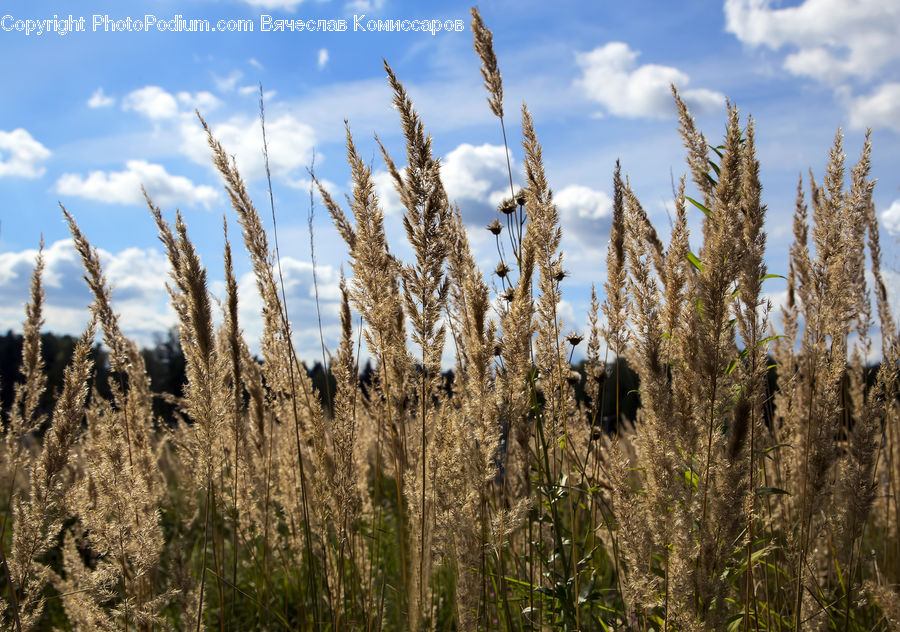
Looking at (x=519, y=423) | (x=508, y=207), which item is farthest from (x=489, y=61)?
(x=519, y=423)

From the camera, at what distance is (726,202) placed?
1.76m

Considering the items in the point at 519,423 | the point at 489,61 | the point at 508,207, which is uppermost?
the point at 489,61

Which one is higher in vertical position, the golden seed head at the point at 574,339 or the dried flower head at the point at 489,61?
the dried flower head at the point at 489,61

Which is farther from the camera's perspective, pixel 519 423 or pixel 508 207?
pixel 508 207

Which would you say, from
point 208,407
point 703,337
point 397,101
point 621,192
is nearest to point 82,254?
point 208,407

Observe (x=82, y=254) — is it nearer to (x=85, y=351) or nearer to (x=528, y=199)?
(x=85, y=351)

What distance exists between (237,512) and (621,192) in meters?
2.58

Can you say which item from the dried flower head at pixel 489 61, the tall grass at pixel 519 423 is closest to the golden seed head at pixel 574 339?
the tall grass at pixel 519 423

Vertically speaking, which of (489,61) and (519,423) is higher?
(489,61)

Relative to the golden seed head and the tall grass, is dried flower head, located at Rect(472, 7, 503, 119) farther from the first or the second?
the golden seed head

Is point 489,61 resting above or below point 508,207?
above

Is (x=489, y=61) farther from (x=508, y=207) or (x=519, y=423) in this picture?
(x=519, y=423)

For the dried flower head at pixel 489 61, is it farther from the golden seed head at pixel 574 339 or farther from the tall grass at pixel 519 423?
→ the golden seed head at pixel 574 339

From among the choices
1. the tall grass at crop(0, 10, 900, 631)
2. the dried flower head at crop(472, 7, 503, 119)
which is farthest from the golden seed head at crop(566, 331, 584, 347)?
the dried flower head at crop(472, 7, 503, 119)
